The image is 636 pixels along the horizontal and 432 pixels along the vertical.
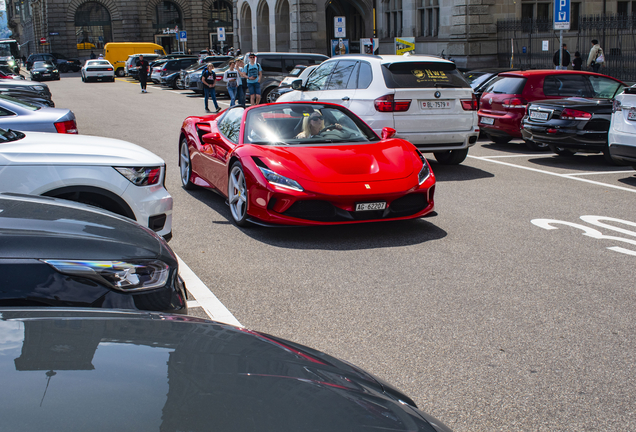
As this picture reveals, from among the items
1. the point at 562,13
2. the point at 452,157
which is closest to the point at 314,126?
the point at 452,157

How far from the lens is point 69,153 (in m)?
5.29

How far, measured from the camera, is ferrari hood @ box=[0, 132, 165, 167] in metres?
5.16

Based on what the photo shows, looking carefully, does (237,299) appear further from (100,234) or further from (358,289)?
(100,234)

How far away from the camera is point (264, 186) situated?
6.45 metres

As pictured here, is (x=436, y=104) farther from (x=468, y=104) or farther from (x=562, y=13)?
(x=562, y=13)

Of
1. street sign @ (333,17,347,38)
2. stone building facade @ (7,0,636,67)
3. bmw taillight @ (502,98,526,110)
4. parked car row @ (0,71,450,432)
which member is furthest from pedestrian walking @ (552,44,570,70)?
parked car row @ (0,71,450,432)

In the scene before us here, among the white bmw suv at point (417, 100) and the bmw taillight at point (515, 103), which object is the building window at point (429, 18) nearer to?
the bmw taillight at point (515, 103)

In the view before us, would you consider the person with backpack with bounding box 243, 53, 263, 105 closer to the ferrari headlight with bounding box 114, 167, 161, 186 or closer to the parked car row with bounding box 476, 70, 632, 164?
the parked car row with bounding box 476, 70, 632, 164

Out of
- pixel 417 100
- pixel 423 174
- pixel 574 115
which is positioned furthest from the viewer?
pixel 574 115

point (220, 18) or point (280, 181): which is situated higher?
point (220, 18)

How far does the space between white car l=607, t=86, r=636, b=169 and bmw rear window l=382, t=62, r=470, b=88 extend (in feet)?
7.74

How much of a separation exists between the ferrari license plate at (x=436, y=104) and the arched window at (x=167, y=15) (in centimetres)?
6940

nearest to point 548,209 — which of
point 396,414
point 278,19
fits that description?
point 396,414

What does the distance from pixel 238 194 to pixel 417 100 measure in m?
4.23
